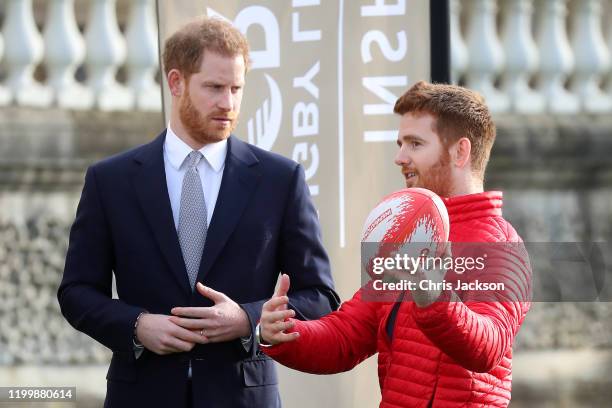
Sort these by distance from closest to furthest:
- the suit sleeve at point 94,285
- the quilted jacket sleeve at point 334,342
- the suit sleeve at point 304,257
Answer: the quilted jacket sleeve at point 334,342
the suit sleeve at point 94,285
the suit sleeve at point 304,257

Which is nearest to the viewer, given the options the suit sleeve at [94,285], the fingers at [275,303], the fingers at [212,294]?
the fingers at [275,303]

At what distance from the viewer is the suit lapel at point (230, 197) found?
5.12 metres

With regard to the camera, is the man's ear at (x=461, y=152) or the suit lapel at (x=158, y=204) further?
the suit lapel at (x=158, y=204)

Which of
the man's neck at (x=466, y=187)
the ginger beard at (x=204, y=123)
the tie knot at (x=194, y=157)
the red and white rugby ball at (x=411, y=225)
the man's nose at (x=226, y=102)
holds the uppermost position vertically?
the man's nose at (x=226, y=102)

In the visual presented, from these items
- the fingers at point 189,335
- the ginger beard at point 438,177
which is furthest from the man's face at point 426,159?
the fingers at point 189,335

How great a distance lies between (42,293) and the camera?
9.38 m

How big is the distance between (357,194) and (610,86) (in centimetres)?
486

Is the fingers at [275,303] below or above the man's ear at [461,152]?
below

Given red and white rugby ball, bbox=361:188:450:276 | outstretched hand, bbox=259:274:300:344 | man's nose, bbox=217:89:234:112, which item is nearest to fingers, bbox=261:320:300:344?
outstretched hand, bbox=259:274:300:344

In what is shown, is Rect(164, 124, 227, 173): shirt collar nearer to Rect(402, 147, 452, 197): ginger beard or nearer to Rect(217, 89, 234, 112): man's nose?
Rect(217, 89, 234, 112): man's nose

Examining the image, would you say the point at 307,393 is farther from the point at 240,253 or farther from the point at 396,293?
the point at 396,293

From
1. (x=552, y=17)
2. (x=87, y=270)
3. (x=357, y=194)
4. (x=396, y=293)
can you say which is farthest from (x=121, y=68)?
(x=396, y=293)

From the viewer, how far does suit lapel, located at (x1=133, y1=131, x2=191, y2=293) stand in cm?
513

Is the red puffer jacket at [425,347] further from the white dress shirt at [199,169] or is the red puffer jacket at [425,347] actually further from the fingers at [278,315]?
the white dress shirt at [199,169]
